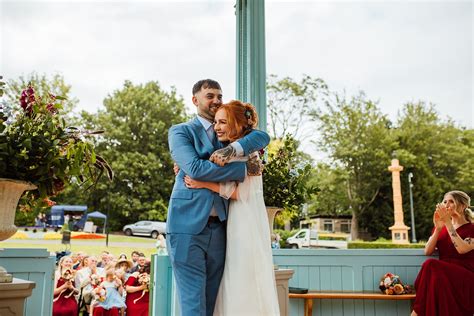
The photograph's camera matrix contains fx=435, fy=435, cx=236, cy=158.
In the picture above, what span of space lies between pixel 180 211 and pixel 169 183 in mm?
2312

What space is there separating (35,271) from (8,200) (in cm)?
108

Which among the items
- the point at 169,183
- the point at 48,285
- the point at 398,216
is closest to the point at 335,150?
the point at 398,216

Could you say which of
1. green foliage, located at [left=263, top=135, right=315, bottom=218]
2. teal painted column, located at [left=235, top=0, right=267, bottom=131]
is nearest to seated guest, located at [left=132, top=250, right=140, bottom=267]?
teal painted column, located at [left=235, top=0, right=267, bottom=131]

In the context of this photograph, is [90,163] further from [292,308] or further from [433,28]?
[433,28]

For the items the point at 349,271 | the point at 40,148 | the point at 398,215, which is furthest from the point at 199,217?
the point at 398,215

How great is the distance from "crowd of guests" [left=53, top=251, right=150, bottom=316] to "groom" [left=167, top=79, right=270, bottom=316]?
6.57 ft

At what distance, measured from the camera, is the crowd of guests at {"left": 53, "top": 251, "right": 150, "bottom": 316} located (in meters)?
3.23

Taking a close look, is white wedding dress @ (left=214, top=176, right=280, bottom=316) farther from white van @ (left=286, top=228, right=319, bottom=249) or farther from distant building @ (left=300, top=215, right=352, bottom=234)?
distant building @ (left=300, top=215, right=352, bottom=234)

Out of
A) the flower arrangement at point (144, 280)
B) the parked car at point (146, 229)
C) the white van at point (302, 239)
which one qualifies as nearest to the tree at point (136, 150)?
the parked car at point (146, 229)

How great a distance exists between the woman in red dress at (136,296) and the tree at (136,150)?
0.54 metres

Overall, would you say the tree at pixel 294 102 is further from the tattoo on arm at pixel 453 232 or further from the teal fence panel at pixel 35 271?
the teal fence panel at pixel 35 271

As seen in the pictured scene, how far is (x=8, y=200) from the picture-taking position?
1.40 metres

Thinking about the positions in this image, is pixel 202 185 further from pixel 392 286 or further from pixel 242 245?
pixel 392 286

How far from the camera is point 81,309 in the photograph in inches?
136
